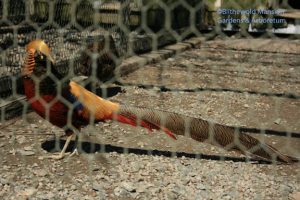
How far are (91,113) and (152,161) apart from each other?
28cm

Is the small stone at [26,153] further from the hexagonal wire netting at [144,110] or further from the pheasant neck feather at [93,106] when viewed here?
the pheasant neck feather at [93,106]

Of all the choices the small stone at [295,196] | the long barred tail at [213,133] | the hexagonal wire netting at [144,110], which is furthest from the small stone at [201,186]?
the small stone at [295,196]

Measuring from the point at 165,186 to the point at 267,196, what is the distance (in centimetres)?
31

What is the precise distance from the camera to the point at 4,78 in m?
1.93

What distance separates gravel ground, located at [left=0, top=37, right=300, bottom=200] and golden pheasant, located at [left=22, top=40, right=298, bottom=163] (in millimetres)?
109

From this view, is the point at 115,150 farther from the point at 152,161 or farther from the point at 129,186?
the point at 129,186

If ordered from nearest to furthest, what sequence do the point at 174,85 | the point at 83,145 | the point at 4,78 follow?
1. the point at 83,145
2. the point at 4,78
3. the point at 174,85

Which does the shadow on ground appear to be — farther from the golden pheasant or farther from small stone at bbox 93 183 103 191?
small stone at bbox 93 183 103 191

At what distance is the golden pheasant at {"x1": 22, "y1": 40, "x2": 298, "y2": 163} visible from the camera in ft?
4.41

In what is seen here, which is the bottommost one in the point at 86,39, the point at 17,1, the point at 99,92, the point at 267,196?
the point at 267,196

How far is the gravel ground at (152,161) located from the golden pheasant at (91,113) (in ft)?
0.36

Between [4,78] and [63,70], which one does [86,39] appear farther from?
[4,78]

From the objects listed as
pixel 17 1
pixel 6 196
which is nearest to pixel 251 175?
pixel 6 196

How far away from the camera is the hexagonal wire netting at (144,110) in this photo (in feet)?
4.39
